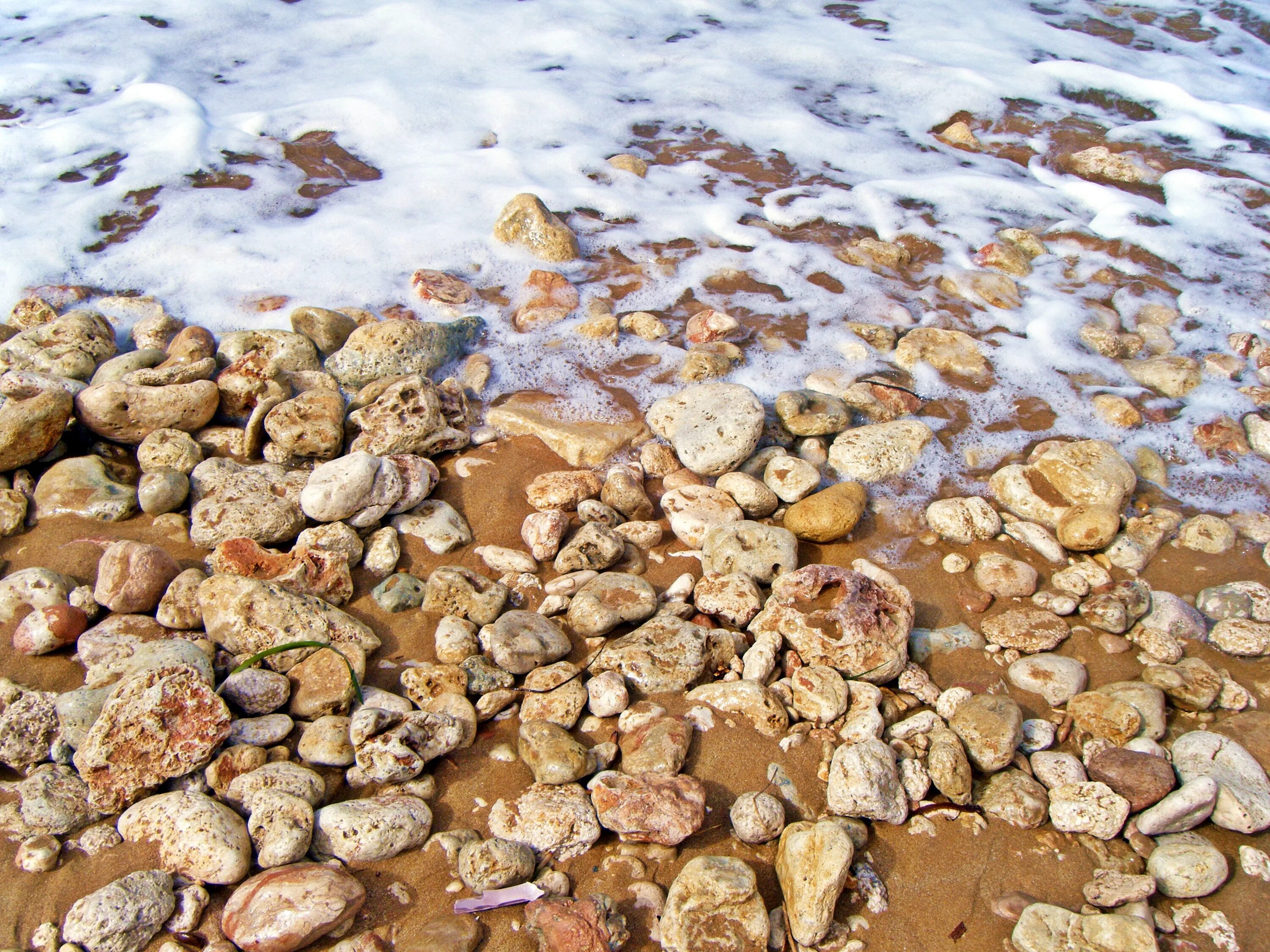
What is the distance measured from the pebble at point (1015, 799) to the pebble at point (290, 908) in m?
1.96

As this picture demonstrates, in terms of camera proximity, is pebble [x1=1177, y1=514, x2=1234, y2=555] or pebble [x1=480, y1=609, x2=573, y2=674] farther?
pebble [x1=1177, y1=514, x2=1234, y2=555]

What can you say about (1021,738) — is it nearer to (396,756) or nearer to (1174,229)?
(396,756)

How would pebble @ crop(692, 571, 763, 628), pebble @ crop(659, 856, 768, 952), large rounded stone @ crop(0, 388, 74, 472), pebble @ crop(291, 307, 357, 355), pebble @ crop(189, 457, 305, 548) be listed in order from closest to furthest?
1. pebble @ crop(659, 856, 768, 952)
2. pebble @ crop(692, 571, 763, 628)
3. pebble @ crop(189, 457, 305, 548)
4. large rounded stone @ crop(0, 388, 74, 472)
5. pebble @ crop(291, 307, 357, 355)

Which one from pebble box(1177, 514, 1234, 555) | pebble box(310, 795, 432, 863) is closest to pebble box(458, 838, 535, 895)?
pebble box(310, 795, 432, 863)

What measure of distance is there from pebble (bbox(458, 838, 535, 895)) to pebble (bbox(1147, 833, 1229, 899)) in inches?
75.4

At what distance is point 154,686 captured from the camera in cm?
254

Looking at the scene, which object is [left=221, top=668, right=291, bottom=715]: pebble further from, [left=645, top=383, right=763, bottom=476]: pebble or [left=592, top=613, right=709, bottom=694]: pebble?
[left=645, top=383, right=763, bottom=476]: pebble

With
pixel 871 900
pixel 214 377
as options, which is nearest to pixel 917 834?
pixel 871 900

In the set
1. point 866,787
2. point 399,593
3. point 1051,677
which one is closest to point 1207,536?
point 1051,677

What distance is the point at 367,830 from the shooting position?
7.78 ft

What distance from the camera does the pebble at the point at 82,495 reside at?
11.2 ft

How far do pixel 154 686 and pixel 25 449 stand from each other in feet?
5.48

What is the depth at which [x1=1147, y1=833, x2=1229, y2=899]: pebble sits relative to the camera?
245 cm

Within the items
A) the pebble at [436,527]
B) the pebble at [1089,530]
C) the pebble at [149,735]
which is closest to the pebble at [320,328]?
the pebble at [436,527]
